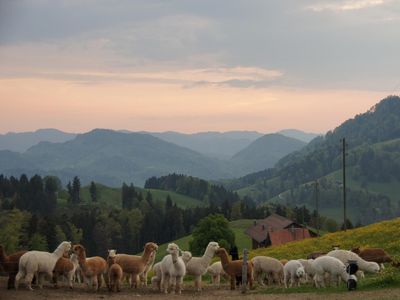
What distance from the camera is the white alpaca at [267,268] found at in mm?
25391

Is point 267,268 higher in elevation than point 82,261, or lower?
lower

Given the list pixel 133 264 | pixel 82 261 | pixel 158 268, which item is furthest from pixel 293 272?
pixel 82 261

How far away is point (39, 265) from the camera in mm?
22266


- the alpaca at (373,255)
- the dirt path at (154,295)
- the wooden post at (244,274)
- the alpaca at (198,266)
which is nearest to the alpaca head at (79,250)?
the dirt path at (154,295)

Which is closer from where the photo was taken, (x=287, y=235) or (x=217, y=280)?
(x=217, y=280)

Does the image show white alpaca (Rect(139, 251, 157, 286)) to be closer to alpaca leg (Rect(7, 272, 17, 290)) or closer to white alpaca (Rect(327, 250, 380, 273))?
alpaca leg (Rect(7, 272, 17, 290))

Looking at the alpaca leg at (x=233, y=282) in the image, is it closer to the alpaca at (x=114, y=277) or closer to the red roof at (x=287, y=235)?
the alpaca at (x=114, y=277)

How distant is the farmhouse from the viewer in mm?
85562

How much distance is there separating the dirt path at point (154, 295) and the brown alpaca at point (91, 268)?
37 centimetres

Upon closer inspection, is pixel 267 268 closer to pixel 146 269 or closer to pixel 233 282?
pixel 233 282

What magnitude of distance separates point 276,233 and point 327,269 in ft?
214

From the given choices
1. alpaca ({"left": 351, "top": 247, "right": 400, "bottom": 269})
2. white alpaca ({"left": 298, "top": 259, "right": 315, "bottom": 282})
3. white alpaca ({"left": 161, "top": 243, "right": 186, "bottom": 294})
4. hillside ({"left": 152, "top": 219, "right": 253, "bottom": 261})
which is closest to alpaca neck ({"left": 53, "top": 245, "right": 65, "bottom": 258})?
white alpaca ({"left": 161, "top": 243, "right": 186, "bottom": 294})

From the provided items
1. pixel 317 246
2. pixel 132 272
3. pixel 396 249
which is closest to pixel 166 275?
pixel 132 272

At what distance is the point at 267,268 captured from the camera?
2539cm
